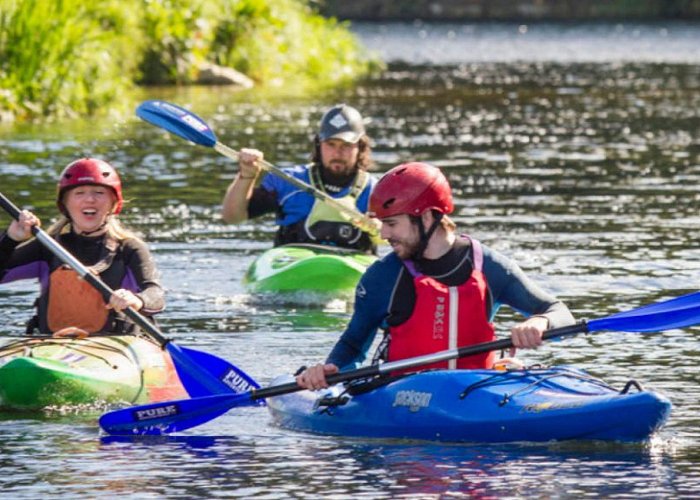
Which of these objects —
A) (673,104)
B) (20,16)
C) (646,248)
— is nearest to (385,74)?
(673,104)

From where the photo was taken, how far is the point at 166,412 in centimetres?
910

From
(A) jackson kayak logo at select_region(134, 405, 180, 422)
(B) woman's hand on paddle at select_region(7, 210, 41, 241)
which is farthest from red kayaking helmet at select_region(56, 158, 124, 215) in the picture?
(A) jackson kayak logo at select_region(134, 405, 180, 422)

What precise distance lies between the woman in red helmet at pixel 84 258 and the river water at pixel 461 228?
745 mm

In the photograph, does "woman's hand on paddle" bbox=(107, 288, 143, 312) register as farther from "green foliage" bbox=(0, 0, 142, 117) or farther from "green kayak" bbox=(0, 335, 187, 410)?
"green foliage" bbox=(0, 0, 142, 117)

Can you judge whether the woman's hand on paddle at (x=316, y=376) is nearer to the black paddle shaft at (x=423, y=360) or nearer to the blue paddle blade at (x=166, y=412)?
the black paddle shaft at (x=423, y=360)

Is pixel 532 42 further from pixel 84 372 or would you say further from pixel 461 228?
pixel 84 372

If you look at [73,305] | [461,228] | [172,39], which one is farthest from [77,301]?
[172,39]

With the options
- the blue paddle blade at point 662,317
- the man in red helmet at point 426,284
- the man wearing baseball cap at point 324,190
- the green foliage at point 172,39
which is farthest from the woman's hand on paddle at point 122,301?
the green foliage at point 172,39

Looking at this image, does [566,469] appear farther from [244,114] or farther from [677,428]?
[244,114]

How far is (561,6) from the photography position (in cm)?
7906

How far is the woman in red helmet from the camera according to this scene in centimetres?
A: 1004

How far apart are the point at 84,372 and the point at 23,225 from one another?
34.7 inches

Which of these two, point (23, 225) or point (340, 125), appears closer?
point (23, 225)

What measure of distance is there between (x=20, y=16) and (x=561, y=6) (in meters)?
54.6
